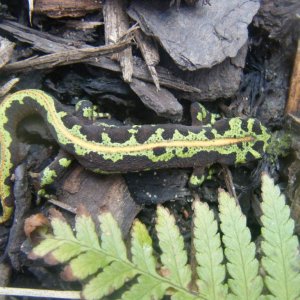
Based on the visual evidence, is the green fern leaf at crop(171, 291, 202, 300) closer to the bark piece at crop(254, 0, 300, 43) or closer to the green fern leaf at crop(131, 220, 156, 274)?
the green fern leaf at crop(131, 220, 156, 274)

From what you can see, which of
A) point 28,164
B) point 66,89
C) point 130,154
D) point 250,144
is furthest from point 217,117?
point 28,164

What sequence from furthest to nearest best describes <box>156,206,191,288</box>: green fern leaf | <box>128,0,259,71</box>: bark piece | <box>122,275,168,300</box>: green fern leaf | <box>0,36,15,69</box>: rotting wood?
<box>0,36,15,69</box>: rotting wood → <box>128,0,259,71</box>: bark piece → <box>156,206,191,288</box>: green fern leaf → <box>122,275,168,300</box>: green fern leaf

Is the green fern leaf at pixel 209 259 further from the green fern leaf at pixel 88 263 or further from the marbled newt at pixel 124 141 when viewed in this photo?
the marbled newt at pixel 124 141

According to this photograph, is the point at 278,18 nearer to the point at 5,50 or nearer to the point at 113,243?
the point at 5,50

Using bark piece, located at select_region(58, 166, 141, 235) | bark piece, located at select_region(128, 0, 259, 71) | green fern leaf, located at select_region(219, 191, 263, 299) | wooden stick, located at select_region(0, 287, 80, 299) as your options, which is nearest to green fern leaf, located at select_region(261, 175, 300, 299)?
green fern leaf, located at select_region(219, 191, 263, 299)

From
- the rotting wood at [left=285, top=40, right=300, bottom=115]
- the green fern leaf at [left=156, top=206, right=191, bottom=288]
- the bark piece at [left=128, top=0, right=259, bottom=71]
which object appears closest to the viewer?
the green fern leaf at [left=156, top=206, right=191, bottom=288]

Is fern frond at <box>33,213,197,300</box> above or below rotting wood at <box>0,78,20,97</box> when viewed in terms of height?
below

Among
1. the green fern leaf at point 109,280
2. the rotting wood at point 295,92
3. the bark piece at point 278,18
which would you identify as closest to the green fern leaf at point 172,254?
the green fern leaf at point 109,280
